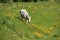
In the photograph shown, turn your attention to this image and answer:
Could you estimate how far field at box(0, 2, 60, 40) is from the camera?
29.6m

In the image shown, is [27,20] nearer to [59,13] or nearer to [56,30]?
[56,30]

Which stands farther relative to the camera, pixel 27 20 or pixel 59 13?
pixel 59 13

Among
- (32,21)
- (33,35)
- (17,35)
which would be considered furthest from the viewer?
(32,21)

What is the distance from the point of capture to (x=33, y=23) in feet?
134

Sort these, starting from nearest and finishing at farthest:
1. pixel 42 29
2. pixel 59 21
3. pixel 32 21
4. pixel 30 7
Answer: pixel 42 29 < pixel 32 21 < pixel 59 21 < pixel 30 7

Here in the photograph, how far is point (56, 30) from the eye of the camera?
39.4 meters

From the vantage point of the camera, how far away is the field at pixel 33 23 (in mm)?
29553

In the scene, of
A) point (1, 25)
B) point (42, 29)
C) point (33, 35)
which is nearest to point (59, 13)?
point (42, 29)

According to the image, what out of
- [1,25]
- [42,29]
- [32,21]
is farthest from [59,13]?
[1,25]

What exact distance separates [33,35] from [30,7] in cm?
1829

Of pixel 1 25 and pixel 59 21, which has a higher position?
pixel 1 25

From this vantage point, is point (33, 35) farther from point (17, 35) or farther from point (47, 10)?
point (47, 10)

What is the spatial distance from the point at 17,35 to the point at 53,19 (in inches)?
743

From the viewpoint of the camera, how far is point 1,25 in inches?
1175
